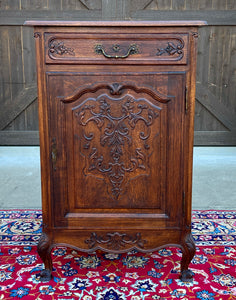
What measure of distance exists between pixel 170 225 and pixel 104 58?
2.87ft

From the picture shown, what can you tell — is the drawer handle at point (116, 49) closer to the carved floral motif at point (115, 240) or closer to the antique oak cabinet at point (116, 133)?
the antique oak cabinet at point (116, 133)

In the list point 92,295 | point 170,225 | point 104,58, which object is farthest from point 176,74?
point 92,295

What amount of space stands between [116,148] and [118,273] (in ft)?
2.24

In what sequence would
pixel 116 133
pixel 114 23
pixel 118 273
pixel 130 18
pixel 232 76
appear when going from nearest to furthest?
pixel 114 23 < pixel 116 133 < pixel 118 273 < pixel 130 18 < pixel 232 76

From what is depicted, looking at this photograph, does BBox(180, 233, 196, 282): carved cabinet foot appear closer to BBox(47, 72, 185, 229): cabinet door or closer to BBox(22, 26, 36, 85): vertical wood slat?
BBox(47, 72, 185, 229): cabinet door

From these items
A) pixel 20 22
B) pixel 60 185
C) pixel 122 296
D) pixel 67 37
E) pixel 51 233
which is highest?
pixel 20 22

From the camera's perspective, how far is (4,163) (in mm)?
4277

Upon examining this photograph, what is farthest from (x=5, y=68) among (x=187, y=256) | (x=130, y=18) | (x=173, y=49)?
(x=187, y=256)

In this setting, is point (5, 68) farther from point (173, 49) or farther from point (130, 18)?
point (173, 49)

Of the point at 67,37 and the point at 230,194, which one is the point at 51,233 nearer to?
the point at 67,37

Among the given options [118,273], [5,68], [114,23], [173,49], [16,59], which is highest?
[114,23]

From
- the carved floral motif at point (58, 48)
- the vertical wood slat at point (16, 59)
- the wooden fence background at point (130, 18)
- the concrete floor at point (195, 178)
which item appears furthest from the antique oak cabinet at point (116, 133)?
the vertical wood slat at point (16, 59)

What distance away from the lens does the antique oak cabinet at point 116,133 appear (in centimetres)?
155

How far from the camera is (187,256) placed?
171cm
